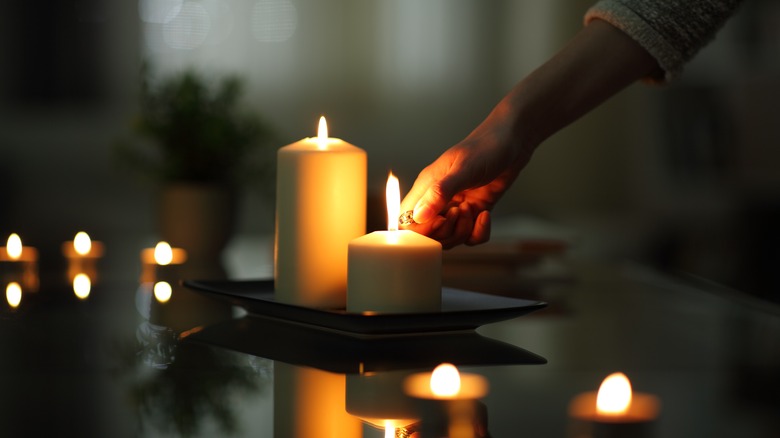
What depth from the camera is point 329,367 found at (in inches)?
28.0

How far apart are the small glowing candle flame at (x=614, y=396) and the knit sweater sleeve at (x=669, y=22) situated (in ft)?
1.97

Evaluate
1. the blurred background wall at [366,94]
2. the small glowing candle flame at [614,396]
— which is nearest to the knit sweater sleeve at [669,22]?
the small glowing candle flame at [614,396]

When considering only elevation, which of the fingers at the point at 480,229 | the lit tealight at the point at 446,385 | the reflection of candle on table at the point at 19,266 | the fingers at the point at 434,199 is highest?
the fingers at the point at 434,199

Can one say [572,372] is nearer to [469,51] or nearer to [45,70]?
[469,51]

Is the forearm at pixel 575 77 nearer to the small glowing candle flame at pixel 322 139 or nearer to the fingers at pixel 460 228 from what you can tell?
the fingers at pixel 460 228

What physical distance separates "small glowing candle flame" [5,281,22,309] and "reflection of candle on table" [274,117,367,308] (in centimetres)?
35

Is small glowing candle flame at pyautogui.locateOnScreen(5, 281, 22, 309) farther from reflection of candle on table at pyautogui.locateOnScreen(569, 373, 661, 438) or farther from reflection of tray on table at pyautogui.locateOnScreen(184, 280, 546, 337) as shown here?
reflection of candle on table at pyautogui.locateOnScreen(569, 373, 661, 438)

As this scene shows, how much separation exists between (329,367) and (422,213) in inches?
10.9

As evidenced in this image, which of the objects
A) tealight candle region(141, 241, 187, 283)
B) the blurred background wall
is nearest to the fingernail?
tealight candle region(141, 241, 187, 283)

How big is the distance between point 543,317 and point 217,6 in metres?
2.70

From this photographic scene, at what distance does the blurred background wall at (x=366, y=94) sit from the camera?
3.49m

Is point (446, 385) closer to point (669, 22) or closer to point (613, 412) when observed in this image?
point (613, 412)

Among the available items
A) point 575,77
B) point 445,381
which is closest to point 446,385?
point 445,381

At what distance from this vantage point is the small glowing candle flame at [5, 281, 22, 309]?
3.54 ft
